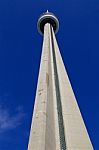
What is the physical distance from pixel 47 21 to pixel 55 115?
993 inches

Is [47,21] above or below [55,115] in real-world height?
above

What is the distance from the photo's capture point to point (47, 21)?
1960 inches

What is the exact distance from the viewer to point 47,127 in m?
26.9

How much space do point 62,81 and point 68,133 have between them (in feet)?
29.0

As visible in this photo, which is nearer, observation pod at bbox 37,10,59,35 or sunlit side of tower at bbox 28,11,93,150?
sunlit side of tower at bbox 28,11,93,150

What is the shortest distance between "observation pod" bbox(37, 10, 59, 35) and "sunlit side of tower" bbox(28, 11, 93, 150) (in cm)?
1180

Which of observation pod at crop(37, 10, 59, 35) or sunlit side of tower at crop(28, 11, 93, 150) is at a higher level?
observation pod at crop(37, 10, 59, 35)

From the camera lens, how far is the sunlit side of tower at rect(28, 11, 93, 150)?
990 inches

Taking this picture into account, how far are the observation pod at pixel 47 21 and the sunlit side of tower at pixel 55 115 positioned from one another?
1180cm

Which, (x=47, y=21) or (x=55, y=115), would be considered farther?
(x=47, y=21)

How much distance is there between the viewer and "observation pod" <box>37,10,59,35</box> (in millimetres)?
49531

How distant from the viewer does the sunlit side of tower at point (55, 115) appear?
990 inches

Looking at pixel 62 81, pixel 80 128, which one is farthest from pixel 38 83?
pixel 80 128

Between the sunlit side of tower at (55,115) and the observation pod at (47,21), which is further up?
the observation pod at (47,21)
